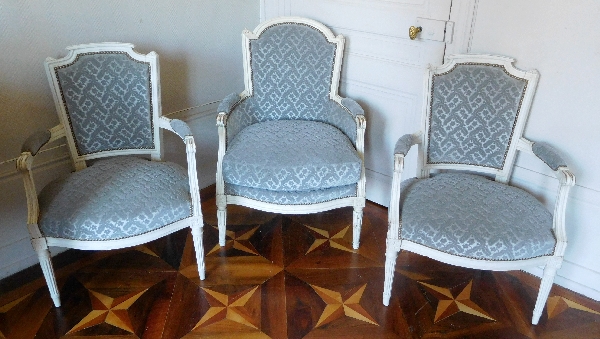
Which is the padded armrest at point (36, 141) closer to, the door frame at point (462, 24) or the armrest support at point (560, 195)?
the door frame at point (462, 24)

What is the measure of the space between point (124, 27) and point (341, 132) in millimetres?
1022

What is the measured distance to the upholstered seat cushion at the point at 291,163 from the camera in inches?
68.6

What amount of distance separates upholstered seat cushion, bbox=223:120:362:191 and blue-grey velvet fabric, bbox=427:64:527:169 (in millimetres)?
361

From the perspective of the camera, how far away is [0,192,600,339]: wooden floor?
5.28 ft

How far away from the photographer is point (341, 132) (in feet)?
6.68

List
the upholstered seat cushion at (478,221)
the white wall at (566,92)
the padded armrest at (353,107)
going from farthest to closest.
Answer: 1. the padded armrest at (353,107)
2. the white wall at (566,92)
3. the upholstered seat cushion at (478,221)

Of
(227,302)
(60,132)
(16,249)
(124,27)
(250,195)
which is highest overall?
(124,27)

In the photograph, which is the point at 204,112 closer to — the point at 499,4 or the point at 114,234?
the point at 114,234

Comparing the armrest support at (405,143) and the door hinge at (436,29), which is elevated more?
the door hinge at (436,29)

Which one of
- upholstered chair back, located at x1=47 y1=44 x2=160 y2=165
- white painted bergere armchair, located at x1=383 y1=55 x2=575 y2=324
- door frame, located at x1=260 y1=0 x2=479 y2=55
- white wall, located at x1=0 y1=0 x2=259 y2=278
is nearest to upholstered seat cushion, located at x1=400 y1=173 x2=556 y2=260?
white painted bergere armchair, located at x1=383 y1=55 x2=575 y2=324

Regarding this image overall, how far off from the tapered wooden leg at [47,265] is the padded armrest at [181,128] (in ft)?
1.92

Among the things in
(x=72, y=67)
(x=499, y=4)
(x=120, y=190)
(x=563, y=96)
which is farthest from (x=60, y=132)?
(x=563, y=96)

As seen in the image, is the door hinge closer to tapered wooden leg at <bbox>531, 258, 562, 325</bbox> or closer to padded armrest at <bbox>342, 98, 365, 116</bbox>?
padded armrest at <bbox>342, 98, 365, 116</bbox>

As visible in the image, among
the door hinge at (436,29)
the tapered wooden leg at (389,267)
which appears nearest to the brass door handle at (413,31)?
the door hinge at (436,29)
